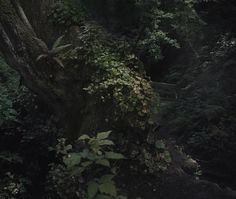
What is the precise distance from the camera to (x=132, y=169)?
208 inches

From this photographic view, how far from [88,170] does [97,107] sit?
1126 millimetres

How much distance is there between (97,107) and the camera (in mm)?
5520

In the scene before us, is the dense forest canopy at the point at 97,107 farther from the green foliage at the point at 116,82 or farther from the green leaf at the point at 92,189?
the green leaf at the point at 92,189

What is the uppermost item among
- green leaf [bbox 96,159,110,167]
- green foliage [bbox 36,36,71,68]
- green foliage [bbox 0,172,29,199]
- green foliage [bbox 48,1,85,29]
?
green foliage [bbox 48,1,85,29]

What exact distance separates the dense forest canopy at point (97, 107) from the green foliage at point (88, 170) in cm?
2

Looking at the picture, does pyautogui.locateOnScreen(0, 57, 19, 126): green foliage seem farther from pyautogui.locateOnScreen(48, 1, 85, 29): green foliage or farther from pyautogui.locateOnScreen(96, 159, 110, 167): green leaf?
pyautogui.locateOnScreen(96, 159, 110, 167): green leaf

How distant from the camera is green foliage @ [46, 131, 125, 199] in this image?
277cm

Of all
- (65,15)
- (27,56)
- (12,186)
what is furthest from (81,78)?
(12,186)

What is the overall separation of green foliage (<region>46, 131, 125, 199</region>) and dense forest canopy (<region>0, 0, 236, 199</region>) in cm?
2

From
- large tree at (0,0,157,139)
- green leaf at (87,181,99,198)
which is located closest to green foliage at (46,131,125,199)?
green leaf at (87,181,99,198)

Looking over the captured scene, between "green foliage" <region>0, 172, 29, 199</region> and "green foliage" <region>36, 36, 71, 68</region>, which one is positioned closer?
"green foliage" <region>36, 36, 71, 68</region>

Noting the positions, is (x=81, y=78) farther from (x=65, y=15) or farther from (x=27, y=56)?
(x=65, y=15)

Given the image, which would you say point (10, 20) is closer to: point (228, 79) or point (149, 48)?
point (149, 48)

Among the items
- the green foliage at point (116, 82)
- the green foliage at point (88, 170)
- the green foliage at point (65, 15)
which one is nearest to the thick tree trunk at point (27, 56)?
the green foliage at point (116, 82)
